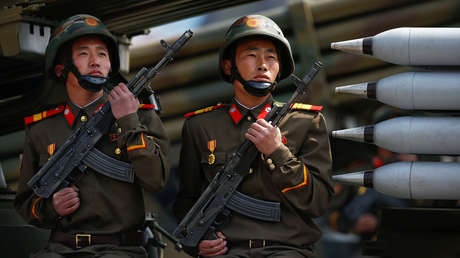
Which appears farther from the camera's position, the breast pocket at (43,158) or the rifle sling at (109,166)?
the breast pocket at (43,158)

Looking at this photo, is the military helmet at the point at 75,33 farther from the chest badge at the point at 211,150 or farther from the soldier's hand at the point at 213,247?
the soldier's hand at the point at 213,247

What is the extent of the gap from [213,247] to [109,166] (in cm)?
69

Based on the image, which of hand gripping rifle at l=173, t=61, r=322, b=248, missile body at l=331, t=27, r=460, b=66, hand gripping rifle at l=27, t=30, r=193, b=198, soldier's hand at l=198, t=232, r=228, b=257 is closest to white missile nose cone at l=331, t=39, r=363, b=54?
missile body at l=331, t=27, r=460, b=66

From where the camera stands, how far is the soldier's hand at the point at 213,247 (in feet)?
11.5

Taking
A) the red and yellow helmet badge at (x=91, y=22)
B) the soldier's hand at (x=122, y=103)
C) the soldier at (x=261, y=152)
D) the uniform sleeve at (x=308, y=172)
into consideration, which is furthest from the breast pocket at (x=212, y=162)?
the red and yellow helmet badge at (x=91, y=22)

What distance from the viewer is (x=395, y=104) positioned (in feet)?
11.9

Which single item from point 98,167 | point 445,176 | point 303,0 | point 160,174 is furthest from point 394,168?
point 303,0

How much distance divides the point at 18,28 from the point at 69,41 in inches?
37.7

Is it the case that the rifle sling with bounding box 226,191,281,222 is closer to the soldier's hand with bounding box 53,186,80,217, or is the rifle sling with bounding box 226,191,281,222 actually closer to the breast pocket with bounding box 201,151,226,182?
the breast pocket with bounding box 201,151,226,182

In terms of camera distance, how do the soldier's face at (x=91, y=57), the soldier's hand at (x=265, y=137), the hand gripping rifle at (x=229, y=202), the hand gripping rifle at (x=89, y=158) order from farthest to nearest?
the soldier's face at (x=91, y=57)
the hand gripping rifle at (x=89, y=158)
the hand gripping rifle at (x=229, y=202)
the soldier's hand at (x=265, y=137)

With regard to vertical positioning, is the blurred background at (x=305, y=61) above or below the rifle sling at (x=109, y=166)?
above

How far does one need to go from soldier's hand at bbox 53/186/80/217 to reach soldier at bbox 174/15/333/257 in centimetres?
56

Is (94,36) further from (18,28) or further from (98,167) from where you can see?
(18,28)

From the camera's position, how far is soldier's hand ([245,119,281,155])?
134 inches
